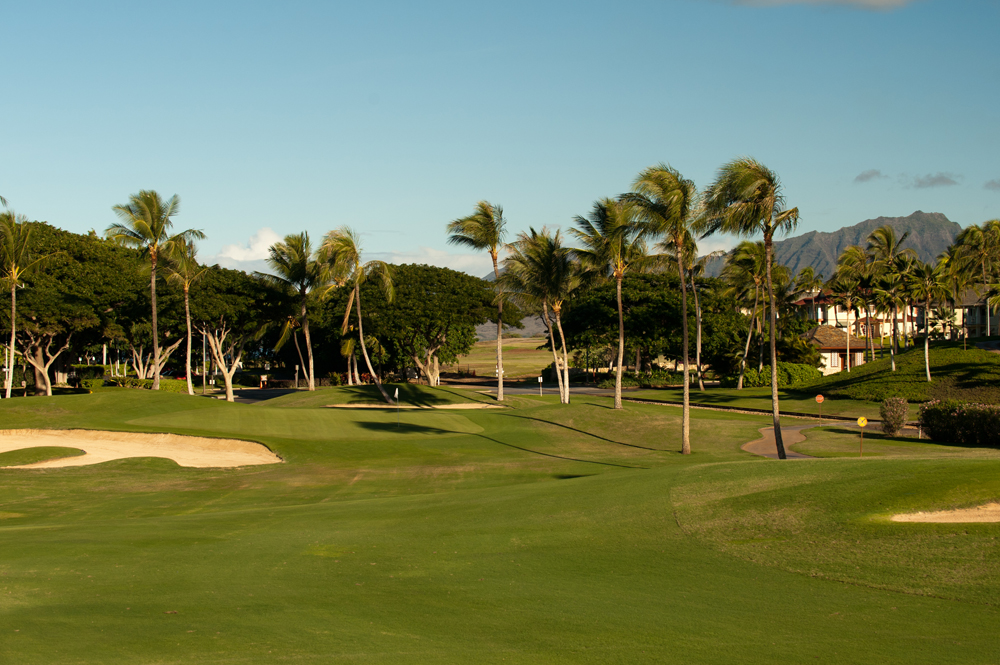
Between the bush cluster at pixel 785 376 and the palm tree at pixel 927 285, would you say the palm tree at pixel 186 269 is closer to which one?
the bush cluster at pixel 785 376

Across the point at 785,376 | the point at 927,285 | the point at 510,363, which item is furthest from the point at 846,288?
the point at 510,363

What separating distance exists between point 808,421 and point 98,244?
62.2 m

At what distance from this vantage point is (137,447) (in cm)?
3150

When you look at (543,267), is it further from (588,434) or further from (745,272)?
(745,272)

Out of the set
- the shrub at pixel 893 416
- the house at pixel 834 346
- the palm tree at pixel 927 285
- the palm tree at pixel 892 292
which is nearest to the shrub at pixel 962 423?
the shrub at pixel 893 416

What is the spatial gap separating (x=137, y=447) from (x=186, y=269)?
89.1ft

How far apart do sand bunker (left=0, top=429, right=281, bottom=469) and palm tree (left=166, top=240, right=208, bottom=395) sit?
21.7m

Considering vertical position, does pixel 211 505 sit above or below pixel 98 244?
→ below

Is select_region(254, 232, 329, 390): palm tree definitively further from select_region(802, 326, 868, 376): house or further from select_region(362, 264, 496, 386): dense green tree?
select_region(802, 326, 868, 376): house

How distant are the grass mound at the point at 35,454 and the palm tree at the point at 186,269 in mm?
25267

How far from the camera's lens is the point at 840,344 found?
90312 millimetres

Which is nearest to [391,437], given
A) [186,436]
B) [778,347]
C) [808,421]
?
[186,436]

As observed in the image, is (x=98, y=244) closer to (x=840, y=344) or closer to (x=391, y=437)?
(x=391, y=437)

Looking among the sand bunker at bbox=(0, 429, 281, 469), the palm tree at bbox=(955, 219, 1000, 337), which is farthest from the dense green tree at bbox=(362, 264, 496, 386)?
the palm tree at bbox=(955, 219, 1000, 337)
